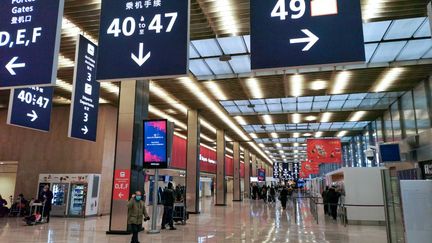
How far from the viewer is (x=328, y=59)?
14.9ft

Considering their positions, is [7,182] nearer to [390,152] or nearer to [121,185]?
[121,185]

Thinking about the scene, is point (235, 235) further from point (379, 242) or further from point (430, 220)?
point (430, 220)

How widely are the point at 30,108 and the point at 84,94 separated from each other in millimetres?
1868

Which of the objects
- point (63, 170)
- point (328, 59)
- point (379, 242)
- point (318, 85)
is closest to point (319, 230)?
point (379, 242)

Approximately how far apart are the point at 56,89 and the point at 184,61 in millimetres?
15151

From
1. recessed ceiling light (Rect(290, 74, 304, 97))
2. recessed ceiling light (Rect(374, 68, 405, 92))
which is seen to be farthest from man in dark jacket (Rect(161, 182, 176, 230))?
recessed ceiling light (Rect(374, 68, 405, 92))

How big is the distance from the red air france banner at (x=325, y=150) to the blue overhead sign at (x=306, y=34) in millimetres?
20465

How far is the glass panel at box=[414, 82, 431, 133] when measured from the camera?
16547 millimetres

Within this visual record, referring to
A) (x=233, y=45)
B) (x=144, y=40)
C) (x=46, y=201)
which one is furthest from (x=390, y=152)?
(x=46, y=201)

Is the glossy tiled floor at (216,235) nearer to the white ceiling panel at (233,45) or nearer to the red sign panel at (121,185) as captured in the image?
the red sign panel at (121,185)

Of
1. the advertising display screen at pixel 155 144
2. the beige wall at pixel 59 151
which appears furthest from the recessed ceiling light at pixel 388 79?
the beige wall at pixel 59 151

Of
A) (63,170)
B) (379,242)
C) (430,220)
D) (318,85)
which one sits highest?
(318,85)

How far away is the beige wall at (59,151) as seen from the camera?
66.4 ft

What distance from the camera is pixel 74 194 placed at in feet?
63.6
